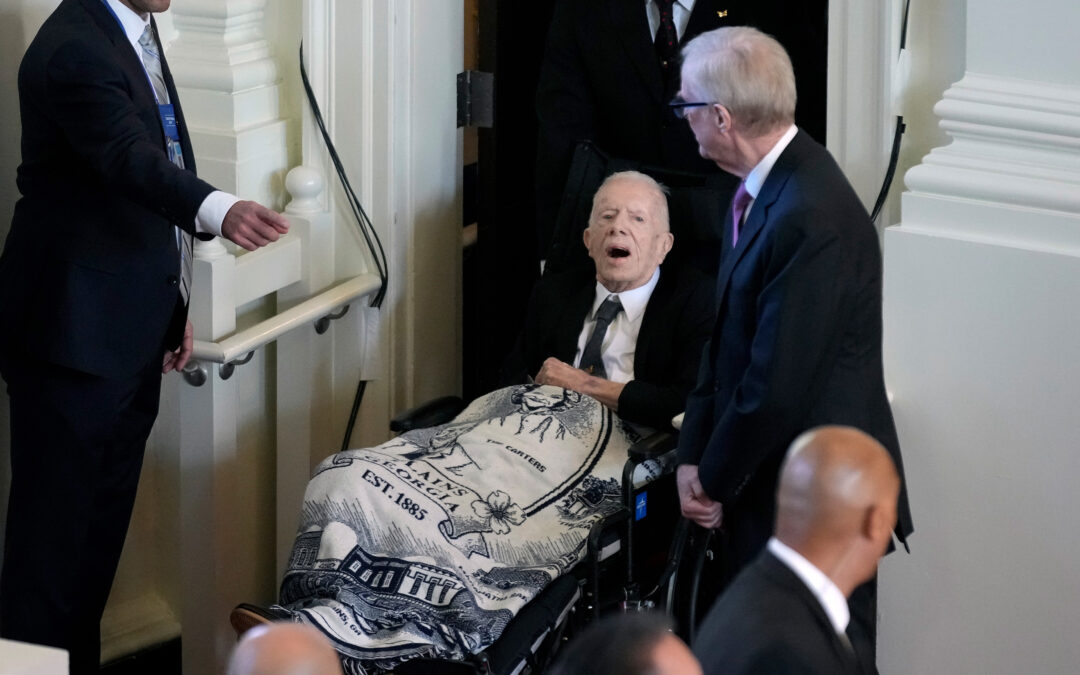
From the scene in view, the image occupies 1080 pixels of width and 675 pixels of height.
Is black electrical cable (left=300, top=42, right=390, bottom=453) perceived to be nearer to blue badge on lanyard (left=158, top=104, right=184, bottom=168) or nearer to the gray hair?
the gray hair

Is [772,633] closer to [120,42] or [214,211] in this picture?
[214,211]

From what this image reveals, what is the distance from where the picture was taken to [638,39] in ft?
12.5

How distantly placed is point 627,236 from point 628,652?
2346mm

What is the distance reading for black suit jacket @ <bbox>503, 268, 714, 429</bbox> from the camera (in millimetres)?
3297

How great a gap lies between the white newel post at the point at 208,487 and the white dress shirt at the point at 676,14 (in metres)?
1.22

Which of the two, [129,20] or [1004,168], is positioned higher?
[129,20]

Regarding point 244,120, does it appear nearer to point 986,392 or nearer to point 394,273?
point 394,273

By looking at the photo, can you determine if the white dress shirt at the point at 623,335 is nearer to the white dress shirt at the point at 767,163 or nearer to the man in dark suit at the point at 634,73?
the man in dark suit at the point at 634,73

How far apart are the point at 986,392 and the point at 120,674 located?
2.23 meters

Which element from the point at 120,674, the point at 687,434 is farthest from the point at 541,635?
the point at 120,674

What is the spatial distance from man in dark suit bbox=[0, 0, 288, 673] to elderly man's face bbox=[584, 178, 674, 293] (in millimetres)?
944

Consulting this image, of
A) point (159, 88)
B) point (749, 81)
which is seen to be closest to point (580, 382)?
point (749, 81)

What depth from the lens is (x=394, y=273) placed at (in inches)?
159

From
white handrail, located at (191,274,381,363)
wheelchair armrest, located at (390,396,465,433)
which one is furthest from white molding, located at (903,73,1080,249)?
white handrail, located at (191,274,381,363)
